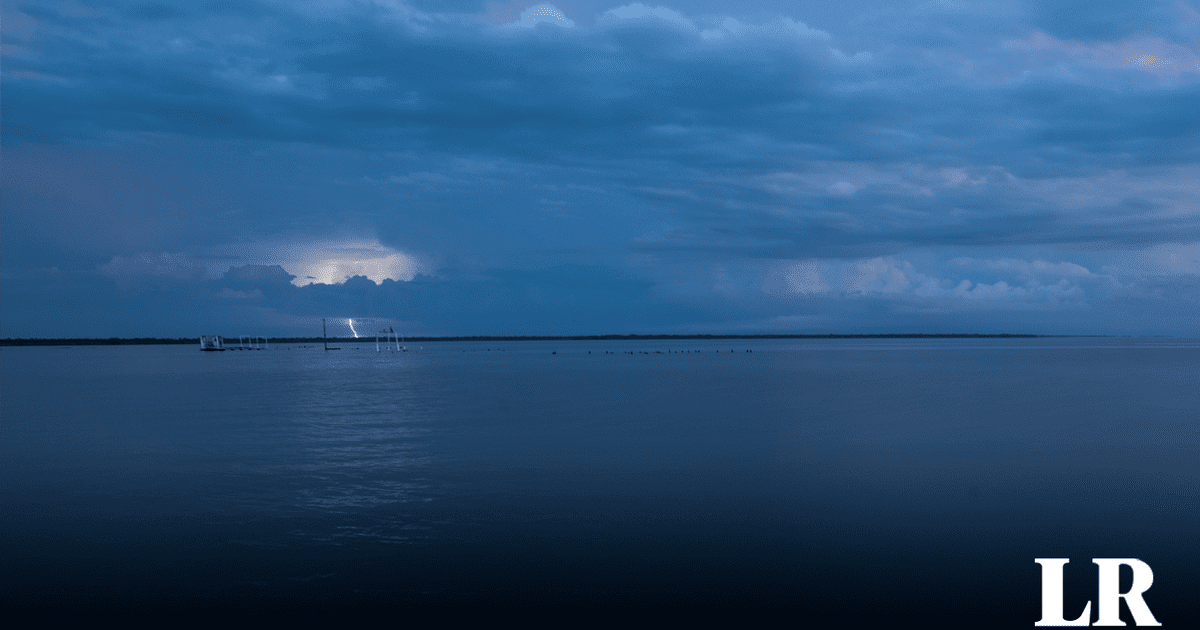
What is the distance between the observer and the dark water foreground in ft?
37.6

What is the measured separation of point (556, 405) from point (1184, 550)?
1267 inches

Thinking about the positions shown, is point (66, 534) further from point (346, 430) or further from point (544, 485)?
point (346, 430)

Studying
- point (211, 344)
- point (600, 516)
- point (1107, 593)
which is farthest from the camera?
point (211, 344)

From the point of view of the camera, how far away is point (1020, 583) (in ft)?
39.9

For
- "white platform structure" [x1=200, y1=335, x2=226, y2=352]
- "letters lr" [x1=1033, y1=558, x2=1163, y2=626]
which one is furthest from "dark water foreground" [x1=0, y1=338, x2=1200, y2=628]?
"white platform structure" [x1=200, y1=335, x2=226, y2=352]

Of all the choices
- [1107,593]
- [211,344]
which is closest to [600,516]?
[1107,593]

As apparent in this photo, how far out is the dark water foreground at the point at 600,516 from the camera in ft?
37.6

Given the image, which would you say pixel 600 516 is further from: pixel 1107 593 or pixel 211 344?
pixel 211 344

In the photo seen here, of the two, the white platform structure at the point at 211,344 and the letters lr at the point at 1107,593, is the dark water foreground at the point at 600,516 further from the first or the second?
the white platform structure at the point at 211,344

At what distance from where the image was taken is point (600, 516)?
16312 mm

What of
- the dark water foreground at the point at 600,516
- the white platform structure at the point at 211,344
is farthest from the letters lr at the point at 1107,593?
the white platform structure at the point at 211,344

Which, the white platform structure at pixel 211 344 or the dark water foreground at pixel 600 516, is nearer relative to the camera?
the dark water foreground at pixel 600 516

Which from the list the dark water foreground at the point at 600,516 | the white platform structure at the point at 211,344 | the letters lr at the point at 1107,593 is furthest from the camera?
the white platform structure at the point at 211,344

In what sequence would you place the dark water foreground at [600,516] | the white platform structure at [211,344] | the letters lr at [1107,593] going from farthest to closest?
the white platform structure at [211,344] < the dark water foreground at [600,516] < the letters lr at [1107,593]
